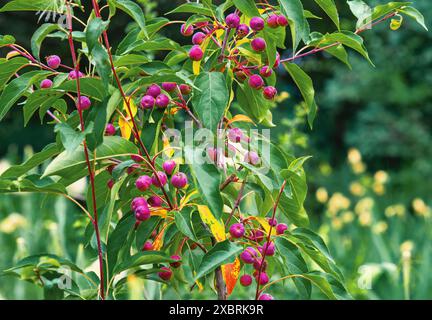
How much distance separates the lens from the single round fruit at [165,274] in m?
1.34

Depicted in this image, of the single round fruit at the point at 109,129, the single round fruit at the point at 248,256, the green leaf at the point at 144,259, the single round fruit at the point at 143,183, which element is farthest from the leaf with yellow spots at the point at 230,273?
the single round fruit at the point at 109,129

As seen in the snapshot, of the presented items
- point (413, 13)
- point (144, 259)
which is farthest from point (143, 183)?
point (413, 13)

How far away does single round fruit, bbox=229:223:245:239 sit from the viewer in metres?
1.25

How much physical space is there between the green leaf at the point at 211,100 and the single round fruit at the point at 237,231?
0.66 ft

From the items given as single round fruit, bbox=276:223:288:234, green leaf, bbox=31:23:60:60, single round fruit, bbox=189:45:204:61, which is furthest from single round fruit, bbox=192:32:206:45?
single round fruit, bbox=276:223:288:234

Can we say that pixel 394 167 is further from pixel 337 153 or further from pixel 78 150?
pixel 78 150

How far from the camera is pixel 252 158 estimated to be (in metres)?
1.28

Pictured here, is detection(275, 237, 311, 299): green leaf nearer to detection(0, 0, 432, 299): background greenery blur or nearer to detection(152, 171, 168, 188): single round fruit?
detection(152, 171, 168, 188): single round fruit

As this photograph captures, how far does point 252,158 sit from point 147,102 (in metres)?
0.22

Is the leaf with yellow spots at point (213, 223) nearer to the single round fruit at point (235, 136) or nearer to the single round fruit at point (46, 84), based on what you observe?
the single round fruit at point (235, 136)

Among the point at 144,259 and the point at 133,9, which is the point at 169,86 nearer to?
the point at 133,9

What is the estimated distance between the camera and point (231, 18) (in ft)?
4.13

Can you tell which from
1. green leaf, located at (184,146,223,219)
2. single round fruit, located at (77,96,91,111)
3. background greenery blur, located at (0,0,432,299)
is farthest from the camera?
background greenery blur, located at (0,0,432,299)

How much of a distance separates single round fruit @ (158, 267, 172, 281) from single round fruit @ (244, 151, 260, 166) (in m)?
0.27
